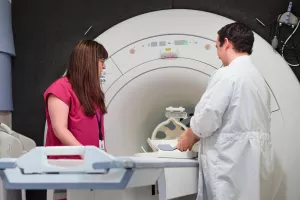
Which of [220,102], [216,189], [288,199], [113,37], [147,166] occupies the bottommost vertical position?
[288,199]

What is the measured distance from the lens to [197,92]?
8.32 feet

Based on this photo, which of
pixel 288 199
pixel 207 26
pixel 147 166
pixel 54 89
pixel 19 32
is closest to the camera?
pixel 147 166

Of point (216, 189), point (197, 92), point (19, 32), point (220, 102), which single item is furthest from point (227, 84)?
point (19, 32)

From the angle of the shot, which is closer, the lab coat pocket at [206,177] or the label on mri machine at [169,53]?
the lab coat pocket at [206,177]

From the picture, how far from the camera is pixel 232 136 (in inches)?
75.6

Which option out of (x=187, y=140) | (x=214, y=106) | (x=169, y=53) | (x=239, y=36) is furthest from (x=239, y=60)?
(x=169, y=53)

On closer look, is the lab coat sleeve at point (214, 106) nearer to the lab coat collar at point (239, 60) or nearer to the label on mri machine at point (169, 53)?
the lab coat collar at point (239, 60)

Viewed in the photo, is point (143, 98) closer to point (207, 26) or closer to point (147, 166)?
point (207, 26)

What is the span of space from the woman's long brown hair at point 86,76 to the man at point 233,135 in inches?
16.9

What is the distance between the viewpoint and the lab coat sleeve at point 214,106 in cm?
189

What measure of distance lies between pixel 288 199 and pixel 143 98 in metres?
0.92

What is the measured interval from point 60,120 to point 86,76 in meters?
0.23

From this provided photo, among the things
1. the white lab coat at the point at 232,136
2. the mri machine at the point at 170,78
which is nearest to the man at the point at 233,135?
the white lab coat at the point at 232,136

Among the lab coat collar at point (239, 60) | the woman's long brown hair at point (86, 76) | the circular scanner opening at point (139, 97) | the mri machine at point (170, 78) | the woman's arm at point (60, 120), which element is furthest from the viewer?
the circular scanner opening at point (139, 97)
